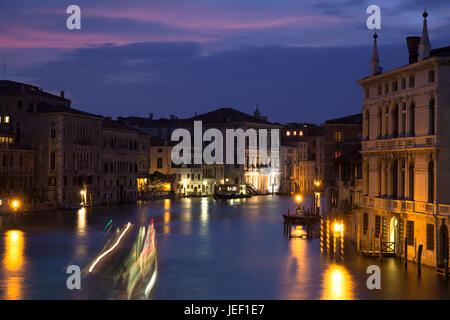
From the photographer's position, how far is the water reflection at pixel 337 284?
23.8 meters

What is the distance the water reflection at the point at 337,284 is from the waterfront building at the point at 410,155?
2.39 meters

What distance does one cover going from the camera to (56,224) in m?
48.8

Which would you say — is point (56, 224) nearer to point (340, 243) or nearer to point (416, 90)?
point (340, 243)

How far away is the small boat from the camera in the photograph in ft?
311

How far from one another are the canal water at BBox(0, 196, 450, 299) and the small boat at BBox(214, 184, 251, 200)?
43.9 metres

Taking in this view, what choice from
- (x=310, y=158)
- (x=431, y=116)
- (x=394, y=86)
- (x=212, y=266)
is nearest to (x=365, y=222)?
(x=394, y=86)

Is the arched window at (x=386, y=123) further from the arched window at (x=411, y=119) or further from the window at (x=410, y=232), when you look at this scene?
the window at (x=410, y=232)

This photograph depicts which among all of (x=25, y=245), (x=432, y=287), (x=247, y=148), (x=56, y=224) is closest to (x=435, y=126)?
(x=432, y=287)

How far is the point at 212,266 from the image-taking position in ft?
101

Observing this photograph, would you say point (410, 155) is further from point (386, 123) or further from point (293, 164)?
point (293, 164)

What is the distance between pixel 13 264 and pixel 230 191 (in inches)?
2664

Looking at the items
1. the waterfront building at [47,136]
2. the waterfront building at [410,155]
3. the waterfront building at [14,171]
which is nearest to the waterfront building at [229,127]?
the waterfront building at [47,136]
